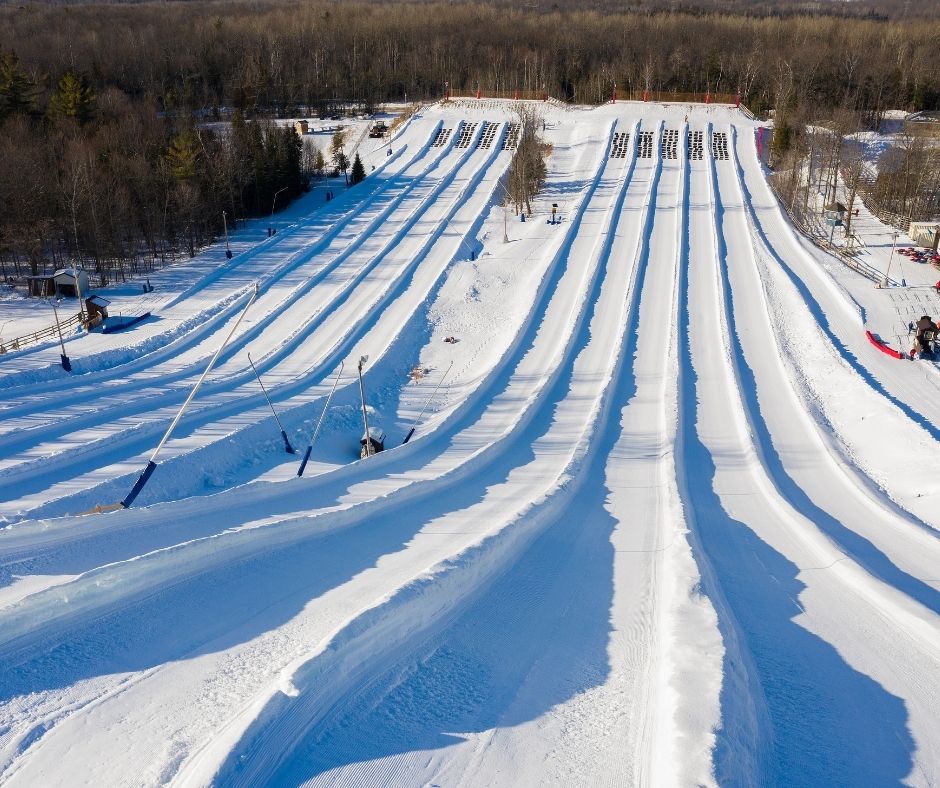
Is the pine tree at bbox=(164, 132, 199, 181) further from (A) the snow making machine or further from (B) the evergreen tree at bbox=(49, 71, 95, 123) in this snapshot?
(A) the snow making machine

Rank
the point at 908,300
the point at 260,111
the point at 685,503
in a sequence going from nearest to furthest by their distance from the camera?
the point at 685,503
the point at 908,300
the point at 260,111

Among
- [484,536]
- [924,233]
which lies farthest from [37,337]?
[924,233]

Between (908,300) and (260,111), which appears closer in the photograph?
(908,300)

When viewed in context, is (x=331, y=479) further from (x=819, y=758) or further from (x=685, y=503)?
(x=819, y=758)

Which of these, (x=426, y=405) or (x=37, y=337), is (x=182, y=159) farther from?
(x=426, y=405)

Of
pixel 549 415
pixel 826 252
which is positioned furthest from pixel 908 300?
pixel 549 415

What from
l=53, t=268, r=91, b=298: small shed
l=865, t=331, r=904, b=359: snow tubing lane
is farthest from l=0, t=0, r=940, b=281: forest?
l=865, t=331, r=904, b=359: snow tubing lane

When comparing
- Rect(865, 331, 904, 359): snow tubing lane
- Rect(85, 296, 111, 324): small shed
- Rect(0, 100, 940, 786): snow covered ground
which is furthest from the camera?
Rect(85, 296, 111, 324): small shed
